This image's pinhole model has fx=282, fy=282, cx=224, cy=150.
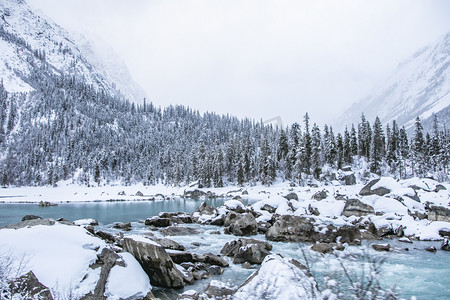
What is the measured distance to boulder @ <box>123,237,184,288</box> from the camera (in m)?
11.5

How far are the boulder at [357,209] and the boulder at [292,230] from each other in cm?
912

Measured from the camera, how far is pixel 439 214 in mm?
24969

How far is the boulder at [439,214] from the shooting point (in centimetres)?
2455

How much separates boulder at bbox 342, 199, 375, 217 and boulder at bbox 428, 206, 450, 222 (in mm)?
4865

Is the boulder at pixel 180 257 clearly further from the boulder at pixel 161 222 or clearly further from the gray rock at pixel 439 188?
the gray rock at pixel 439 188

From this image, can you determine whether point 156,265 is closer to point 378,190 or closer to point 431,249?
A: point 431,249

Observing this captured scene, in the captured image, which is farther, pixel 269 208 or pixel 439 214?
pixel 269 208

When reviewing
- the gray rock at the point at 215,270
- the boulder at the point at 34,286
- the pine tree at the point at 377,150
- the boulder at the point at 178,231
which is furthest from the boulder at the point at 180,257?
the pine tree at the point at 377,150

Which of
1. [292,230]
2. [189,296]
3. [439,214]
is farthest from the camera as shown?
[439,214]

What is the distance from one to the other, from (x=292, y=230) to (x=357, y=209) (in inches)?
453

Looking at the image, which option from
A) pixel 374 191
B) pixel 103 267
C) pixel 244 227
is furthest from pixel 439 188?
pixel 103 267

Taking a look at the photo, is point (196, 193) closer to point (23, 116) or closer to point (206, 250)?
point (206, 250)

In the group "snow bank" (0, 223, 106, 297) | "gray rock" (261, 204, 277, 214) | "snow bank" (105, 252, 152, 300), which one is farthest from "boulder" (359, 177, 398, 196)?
"snow bank" (0, 223, 106, 297)

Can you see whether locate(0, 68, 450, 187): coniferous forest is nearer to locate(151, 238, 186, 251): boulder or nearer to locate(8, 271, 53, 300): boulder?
locate(151, 238, 186, 251): boulder
